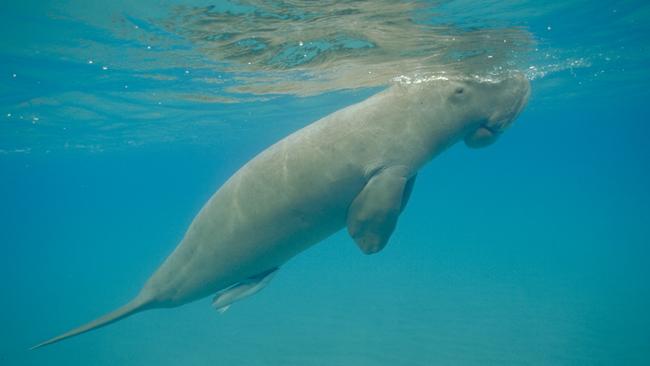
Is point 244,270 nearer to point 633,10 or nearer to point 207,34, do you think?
point 207,34

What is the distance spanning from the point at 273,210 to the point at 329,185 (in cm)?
65

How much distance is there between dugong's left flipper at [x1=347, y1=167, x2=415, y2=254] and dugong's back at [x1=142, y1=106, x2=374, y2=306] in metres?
0.21

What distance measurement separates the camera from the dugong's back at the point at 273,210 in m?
4.75

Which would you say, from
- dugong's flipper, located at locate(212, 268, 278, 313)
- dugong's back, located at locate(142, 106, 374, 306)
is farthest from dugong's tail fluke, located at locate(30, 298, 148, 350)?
dugong's flipper, located at locate(212, 268, 278, 313)

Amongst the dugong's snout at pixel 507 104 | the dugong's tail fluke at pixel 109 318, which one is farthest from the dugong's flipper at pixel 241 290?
the dugong's snout at pixel 507 104

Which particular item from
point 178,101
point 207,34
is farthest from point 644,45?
point 178,101

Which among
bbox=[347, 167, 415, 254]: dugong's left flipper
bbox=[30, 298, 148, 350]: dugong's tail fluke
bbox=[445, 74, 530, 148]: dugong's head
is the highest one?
bbox=[445, 74, 530, 148]: dugong's head

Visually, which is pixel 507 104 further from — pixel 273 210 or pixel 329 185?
pixel 273 210

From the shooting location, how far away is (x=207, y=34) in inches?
417

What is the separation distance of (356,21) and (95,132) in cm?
2283

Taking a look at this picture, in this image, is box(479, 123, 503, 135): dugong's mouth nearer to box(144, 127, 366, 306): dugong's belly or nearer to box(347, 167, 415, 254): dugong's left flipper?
box(347, 167, 415, 254): dugong's left flipper

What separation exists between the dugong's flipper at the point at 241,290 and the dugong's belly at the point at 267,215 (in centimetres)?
7

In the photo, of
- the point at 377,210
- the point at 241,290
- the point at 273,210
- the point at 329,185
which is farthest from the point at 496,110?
the point at 241,290

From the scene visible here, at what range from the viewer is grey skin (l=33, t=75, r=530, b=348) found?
15.5 ft
